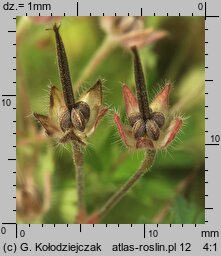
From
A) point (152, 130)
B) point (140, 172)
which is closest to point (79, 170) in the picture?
point (140, 172)

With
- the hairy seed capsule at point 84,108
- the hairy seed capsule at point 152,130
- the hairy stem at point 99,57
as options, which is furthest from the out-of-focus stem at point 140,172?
the hairy stem at point 99,57

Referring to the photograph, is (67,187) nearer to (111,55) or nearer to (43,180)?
(43,180)

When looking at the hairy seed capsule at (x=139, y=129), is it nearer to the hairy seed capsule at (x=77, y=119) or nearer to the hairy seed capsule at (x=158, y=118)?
the hairy seed capsule at (x=158, y=118)

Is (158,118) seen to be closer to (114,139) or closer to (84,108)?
(84,108)

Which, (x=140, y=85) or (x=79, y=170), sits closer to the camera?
(x=140, y=85)

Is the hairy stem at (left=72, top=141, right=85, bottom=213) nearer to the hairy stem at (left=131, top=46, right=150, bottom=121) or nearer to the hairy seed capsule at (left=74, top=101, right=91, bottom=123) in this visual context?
the hairy seed capsule at (left=74, top=101, right=91, bottom=123)

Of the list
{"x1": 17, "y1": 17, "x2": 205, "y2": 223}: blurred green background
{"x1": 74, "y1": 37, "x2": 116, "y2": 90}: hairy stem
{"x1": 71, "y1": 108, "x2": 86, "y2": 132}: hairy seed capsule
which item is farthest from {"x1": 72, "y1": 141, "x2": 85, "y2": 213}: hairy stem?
{"x1": 74, "y1": 37, "x2": 116, "y2": 90}: hairy stem

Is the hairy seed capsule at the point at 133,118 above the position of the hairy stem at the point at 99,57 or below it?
below
